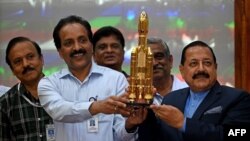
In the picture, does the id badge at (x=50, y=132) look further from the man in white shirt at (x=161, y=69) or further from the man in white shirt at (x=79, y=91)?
the man in white shirt at (x=161, y=69)

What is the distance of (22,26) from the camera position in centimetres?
374

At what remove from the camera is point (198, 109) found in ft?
7.58

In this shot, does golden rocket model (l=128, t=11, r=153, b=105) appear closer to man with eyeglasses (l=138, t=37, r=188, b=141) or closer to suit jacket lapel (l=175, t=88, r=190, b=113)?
suit jacket lapel (l=175, t=88, r=190, b=113)

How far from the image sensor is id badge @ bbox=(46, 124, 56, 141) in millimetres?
2604

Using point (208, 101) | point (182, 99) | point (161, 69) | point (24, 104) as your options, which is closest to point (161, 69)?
point (161, 69)

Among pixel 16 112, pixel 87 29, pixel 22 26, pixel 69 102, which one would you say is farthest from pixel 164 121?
pixel 22 26

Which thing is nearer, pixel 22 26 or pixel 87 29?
pixel 87 29

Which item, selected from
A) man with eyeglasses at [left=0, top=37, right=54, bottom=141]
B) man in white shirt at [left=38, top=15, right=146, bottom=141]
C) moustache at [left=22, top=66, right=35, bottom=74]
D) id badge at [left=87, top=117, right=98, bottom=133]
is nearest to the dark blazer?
man in white shirt at [left=38, top=15, right=146, bottom=141]

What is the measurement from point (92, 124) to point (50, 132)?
0.30 meters

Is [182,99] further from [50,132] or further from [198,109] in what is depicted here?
[50,132]

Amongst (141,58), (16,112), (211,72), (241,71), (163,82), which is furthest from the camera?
(241,71)

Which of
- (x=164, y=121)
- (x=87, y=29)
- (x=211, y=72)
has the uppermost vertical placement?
(x=87, y=29)

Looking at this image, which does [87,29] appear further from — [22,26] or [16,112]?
Answer: [22,26]

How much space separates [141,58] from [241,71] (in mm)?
1497
